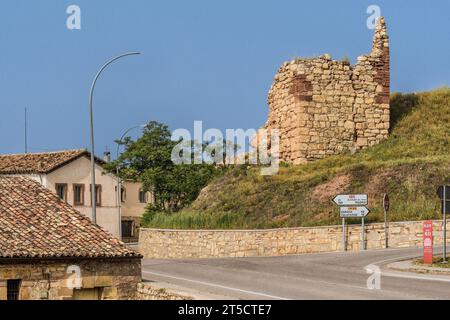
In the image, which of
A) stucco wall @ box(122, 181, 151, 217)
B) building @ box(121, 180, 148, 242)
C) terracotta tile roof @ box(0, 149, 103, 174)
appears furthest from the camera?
stucco wall @ box(122, 181, 151, 217)

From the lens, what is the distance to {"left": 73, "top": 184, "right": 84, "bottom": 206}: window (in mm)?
72188

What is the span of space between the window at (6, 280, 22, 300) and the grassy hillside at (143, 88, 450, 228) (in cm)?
1681

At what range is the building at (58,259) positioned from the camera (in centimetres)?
2506

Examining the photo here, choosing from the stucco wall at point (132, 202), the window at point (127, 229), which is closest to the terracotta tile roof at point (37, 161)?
the stucco wall at point (132, 202)

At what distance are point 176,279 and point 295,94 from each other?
2308 cm

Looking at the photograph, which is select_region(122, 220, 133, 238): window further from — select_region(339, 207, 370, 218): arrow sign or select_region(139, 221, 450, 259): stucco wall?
select_region(339, 207, 370, 218): arrow sign

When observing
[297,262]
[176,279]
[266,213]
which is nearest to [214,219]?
[266,213]

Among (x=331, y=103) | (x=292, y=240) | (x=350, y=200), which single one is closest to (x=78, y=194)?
(x=331, y=103)

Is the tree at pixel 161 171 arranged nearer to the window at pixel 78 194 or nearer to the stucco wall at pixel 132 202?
the window at pixel 78 194

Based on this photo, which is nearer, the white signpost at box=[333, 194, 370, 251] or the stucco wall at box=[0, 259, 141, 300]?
the stucco wall at box=[0, 259, 141, 300]

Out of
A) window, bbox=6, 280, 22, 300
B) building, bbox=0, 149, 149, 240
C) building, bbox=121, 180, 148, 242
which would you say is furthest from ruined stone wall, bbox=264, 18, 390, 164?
building, bbox=121, 180, 148, 242

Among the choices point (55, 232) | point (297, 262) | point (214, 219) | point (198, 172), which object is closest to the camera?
point (55, 232)
